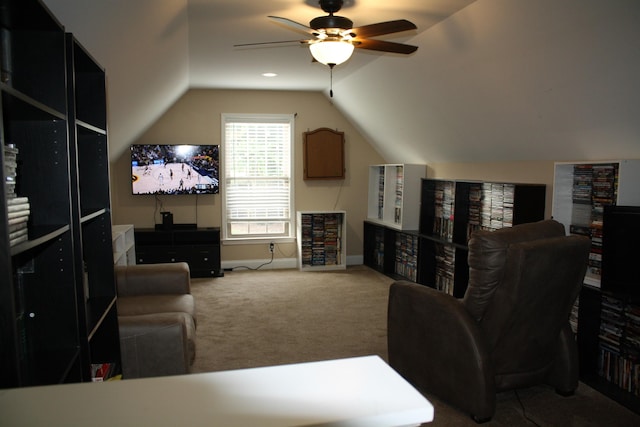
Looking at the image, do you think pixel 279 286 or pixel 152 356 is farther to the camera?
pixel 279 286

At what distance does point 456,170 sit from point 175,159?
3.35 m

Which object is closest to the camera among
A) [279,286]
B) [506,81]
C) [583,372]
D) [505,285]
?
[505,285]

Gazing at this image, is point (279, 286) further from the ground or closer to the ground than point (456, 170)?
closer to the ground

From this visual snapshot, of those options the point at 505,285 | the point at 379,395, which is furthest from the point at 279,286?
the point at 379,395

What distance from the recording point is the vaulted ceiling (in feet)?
8.07

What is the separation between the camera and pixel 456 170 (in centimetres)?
510

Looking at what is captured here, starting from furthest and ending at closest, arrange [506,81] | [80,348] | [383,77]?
1. [383,77]
2. [506,81]
3. [80,348]

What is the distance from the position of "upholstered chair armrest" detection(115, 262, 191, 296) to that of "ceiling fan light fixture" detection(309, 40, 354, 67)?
1.97 meters

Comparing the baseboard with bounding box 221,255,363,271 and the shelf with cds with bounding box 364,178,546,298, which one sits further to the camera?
the baseboard with bounding box 221,255,363,271

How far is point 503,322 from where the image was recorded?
2.42 metres

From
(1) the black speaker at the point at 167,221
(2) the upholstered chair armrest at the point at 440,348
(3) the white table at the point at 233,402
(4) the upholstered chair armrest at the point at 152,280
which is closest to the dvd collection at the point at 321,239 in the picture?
(1) the black speaker at the point at 167,221

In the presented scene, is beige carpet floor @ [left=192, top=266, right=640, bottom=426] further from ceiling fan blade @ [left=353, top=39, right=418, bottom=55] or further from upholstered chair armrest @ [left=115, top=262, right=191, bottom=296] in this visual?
ceiling fan blade @ [left=353, top=39, right=418, bottom=55]

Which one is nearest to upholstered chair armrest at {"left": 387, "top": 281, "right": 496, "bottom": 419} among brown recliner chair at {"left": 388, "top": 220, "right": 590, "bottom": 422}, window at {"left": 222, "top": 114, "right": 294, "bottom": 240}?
brown recliner chair at {"left": 388, "top": 220, "right": 590, "bottom": 422}

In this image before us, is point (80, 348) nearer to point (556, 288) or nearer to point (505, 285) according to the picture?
point (505, 285)
